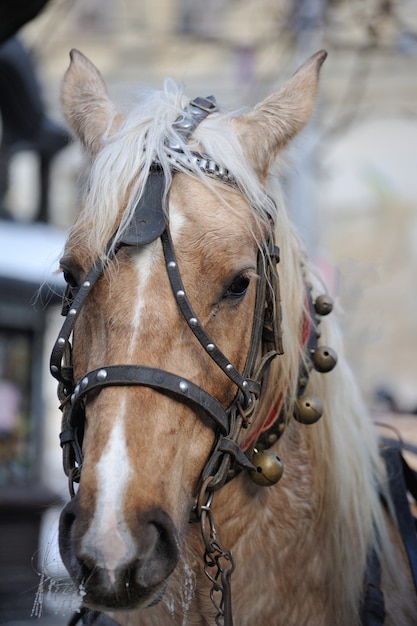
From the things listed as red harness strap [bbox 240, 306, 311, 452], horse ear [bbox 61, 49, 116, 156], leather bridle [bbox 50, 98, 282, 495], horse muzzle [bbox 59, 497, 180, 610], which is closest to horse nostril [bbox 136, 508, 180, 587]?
horse muzzle [bbox 59, 497, 180, 610]

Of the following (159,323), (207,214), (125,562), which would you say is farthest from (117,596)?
(207,214)

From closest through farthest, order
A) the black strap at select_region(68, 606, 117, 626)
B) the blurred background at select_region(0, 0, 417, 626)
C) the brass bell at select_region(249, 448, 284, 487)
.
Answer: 1. the brass bell at select_region(249, 448, 284, 487)
2. the black strap at select_region(68, 606, 117, 626)
3. the blurred background at select_region(0, 0, 417, 626)

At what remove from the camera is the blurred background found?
7172 mm

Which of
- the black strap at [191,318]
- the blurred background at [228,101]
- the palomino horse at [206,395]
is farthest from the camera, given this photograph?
the blurred background at [228,101]

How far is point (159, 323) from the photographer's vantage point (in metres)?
1.91

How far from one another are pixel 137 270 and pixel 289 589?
3.14 feet

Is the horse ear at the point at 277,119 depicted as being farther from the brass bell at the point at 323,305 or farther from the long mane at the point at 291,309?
the brass bell at the point at 323,305

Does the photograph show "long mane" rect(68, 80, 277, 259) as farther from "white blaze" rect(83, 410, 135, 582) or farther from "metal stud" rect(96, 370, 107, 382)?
"white blaze" rect(83, 410, 135, 582)

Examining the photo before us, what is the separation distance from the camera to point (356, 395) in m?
2.60

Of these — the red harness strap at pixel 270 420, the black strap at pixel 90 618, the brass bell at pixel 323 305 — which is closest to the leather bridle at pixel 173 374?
the red harness strap at pixel 270 420

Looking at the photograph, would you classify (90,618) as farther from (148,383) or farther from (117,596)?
(148,383)

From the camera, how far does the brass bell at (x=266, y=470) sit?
7.19 feet

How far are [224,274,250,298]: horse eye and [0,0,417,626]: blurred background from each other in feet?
6.47

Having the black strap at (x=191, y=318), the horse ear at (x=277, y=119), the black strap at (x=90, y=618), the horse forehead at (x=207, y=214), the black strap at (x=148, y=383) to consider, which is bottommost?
the black strap at (x=90, y=618)
